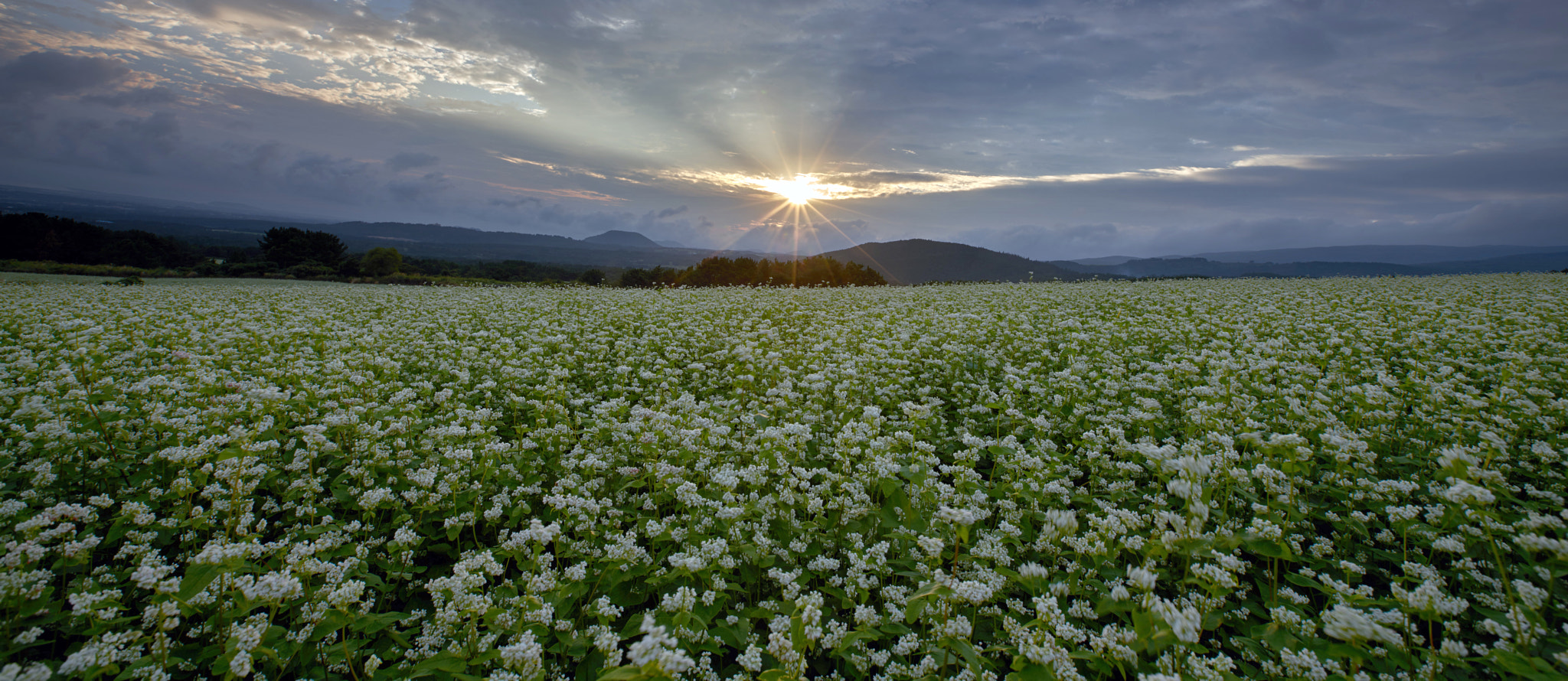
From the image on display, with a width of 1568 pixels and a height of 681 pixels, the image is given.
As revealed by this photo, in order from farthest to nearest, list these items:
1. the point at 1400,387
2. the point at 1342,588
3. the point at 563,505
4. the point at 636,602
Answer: the point at 1400,387, the point at 563,505, the point at 636,602, the point at 1342,588

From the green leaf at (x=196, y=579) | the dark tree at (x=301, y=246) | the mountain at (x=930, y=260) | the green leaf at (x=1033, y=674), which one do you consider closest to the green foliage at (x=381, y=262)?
the dark tree at (x=301, y=246)

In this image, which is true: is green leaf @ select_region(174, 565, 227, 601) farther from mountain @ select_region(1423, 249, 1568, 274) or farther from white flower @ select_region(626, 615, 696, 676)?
mountain @ select_region(1423, 249, 1568, 274)

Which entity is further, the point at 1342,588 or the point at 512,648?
the point at 1342,588

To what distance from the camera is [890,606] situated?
3760 mm

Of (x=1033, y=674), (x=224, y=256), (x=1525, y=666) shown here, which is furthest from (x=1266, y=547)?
(x=224, y=256)

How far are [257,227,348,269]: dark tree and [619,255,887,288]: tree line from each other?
42278 millimetres

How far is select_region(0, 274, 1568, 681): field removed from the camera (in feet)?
10.7

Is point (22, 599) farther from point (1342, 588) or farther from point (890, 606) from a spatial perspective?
point (1342, 588)

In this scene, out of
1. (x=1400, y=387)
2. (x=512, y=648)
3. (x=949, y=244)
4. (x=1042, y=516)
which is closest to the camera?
(x=512, y=648)

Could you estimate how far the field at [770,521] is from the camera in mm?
3262

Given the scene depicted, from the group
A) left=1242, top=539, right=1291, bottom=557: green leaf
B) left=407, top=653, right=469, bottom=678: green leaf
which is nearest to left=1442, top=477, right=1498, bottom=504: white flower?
left=1242, top=539, right=1291, bottom=557: green leaf

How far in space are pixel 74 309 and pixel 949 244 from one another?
544ft

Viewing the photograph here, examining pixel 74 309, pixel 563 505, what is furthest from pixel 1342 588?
pixel 74 309

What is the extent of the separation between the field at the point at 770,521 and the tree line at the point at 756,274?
4209 centimetres
